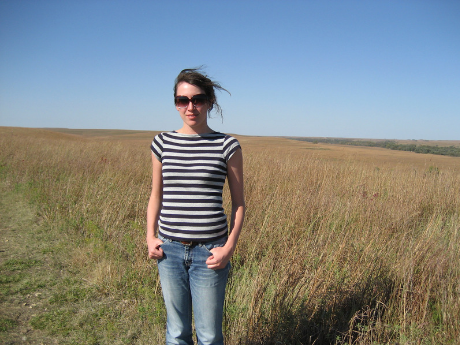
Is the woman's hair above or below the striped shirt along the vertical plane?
above

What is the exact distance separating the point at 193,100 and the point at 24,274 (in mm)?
3229

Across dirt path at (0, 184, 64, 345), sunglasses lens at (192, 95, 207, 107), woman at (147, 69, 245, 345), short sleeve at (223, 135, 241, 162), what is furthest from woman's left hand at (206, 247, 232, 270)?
dirt path at (0, 184, 64, 345)

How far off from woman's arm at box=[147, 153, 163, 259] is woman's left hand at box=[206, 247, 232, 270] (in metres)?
0.27

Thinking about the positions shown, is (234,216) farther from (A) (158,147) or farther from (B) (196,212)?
(A) (158,147)

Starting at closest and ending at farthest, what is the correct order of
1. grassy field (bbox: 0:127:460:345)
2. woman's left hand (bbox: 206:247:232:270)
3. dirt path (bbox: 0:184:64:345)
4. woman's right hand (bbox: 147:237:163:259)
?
woman's left hand (bbox: 206:247:232:270)
woman's right hand (bbox: 147:237:163:259)
grassy field (bbox: 0:127:460:345)
dirt path (bbox: 0:184:64:345)

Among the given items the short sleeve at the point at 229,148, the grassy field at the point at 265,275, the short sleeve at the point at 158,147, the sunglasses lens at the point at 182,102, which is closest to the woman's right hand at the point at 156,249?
the short sleeve at the point at 158,147

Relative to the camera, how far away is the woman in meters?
1.44

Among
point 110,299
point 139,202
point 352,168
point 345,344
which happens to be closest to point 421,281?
point 345,344

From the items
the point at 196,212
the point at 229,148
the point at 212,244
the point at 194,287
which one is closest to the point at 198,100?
the point at 229,148

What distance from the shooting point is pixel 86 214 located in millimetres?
A: 4824

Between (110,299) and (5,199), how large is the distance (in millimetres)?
5105

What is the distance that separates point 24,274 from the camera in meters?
→ 3.36

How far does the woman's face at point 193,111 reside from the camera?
1.48m

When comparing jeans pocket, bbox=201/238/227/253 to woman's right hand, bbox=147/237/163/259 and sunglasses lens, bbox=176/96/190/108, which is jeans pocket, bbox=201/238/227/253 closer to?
woman's right hand, bbox=147/237/163/259
